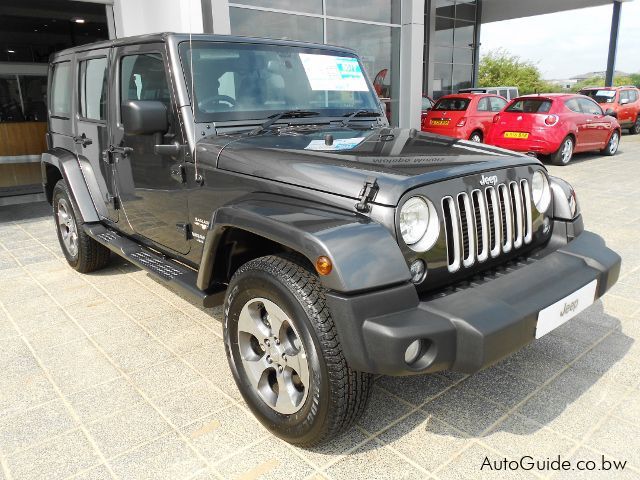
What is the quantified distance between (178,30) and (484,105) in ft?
26.9

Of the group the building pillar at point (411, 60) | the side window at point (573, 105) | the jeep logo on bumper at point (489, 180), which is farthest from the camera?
the building pillar at point (411, 60)

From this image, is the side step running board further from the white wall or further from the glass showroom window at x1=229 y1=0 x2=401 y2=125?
the glass showroom window at x1=229 y1=0 x2=401 y2=125

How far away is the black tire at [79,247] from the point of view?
424 centimetres

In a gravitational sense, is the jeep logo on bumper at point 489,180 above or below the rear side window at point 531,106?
below

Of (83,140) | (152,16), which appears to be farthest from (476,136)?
(83,140)

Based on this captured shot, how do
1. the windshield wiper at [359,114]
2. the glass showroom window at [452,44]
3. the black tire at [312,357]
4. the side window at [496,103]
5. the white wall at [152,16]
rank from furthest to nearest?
the glass showroom window at [452,44] < the side window at [496,103] < the white wall at [152,16] < the windshield wiper at [359,114] < the black tire at [312,357]

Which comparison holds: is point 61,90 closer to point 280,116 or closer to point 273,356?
point 280,116

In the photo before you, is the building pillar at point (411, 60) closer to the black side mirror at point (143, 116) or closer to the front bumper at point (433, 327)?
the black side mirror at point (143, 116)

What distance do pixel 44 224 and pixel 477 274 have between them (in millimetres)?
5996

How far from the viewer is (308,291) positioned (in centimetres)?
198

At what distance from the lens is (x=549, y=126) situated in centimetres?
1038

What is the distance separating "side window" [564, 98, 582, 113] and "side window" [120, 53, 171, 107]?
10.0 meters

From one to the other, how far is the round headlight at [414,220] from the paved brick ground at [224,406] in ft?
3.15

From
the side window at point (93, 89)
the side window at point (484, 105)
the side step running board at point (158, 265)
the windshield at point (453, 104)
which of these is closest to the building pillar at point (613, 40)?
the side window at point (484, 105)
